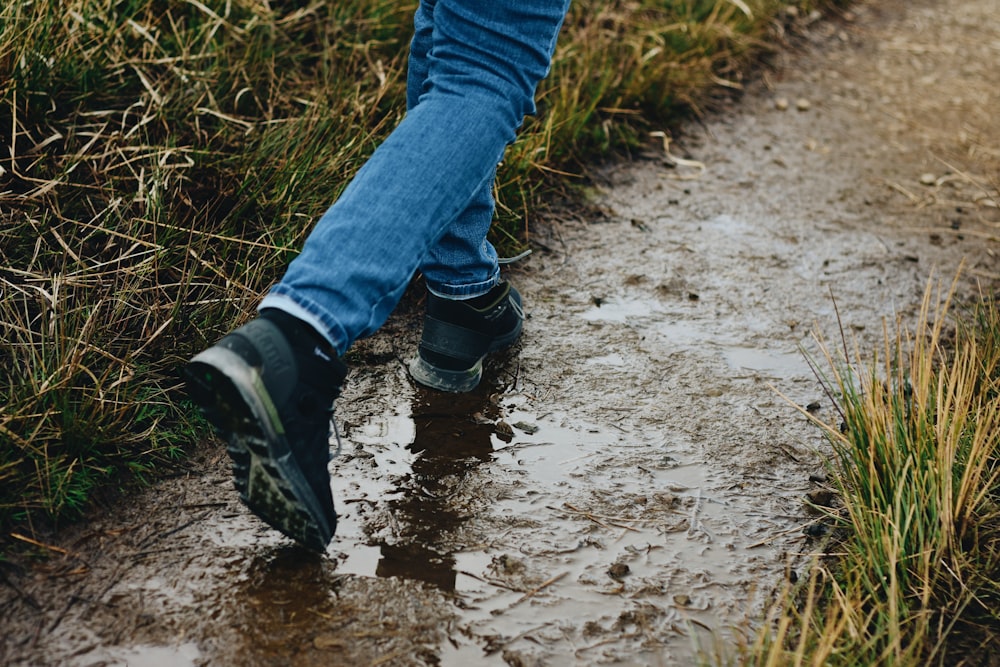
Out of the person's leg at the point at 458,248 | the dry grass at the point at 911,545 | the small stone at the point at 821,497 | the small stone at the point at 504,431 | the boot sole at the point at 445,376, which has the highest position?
the person's leg at the point at 458,248

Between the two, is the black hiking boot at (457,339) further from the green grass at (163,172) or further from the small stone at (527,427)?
the green grass at (163,172)

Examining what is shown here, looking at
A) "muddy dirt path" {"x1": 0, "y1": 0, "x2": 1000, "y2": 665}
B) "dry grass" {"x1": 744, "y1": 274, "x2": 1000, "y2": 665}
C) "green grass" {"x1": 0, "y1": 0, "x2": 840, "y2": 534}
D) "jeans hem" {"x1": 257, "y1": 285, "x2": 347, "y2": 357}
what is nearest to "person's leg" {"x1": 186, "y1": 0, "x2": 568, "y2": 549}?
"jeans hem" {"x1": 257, "y1": 285, "x2": 347, "y2": 357}

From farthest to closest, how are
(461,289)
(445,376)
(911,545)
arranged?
(445,376) → (461,289) → (911,545)

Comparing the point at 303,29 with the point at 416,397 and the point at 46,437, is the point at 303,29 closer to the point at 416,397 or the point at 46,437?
the point at 416,397

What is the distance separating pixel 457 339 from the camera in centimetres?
219

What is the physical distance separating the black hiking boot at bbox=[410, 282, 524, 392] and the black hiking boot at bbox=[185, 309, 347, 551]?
0.60 metres

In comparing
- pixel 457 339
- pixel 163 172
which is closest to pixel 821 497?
pixel 457 339

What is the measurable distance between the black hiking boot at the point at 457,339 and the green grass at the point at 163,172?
0.45m

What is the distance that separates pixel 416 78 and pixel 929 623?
151 centimetres

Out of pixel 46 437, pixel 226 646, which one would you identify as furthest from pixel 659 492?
pixel 46 437

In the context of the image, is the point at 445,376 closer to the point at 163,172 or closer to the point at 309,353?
the point at 309,353

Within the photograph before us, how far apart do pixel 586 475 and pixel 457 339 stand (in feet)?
1.50

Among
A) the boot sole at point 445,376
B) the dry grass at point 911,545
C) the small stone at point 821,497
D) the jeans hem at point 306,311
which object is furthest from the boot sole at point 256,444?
the small stone at point 821,497

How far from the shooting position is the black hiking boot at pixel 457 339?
2.18 m
